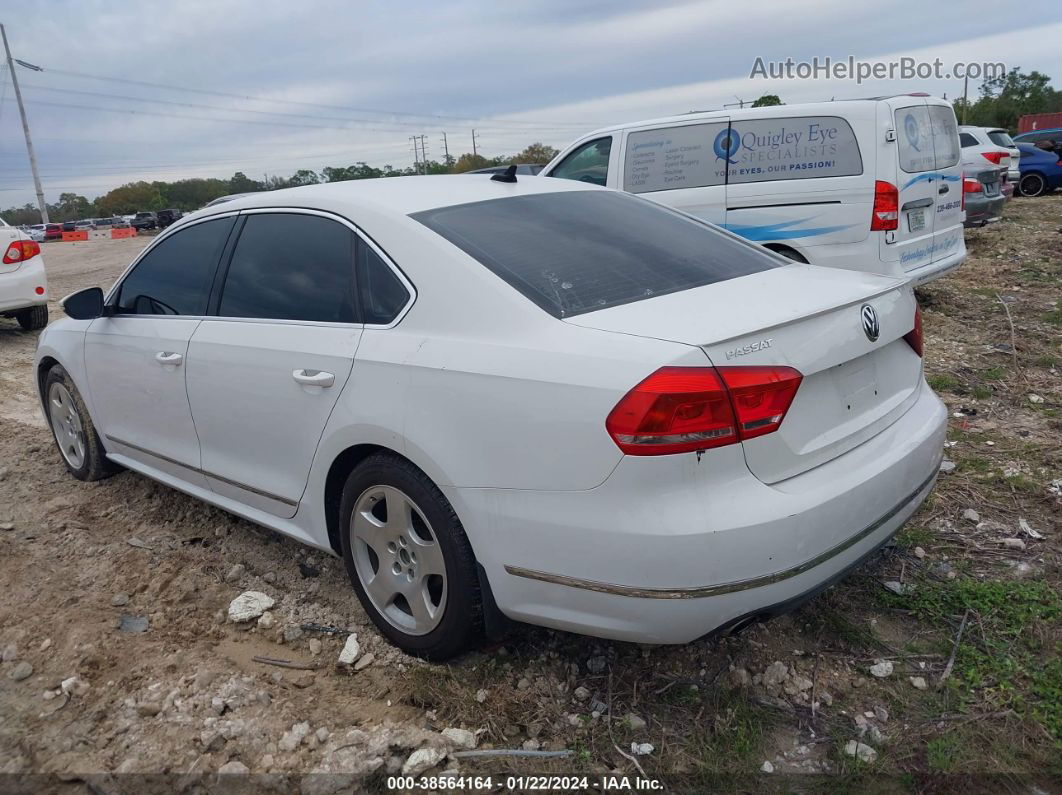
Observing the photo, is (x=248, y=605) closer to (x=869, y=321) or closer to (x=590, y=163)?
(x=869, y=321)

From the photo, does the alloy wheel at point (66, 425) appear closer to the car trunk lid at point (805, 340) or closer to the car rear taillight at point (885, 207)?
the car trunk lid at point (805, 340)

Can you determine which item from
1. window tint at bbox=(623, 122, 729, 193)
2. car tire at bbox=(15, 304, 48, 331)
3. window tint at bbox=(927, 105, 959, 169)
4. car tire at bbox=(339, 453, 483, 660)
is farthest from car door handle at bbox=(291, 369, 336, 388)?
car tire at bbox=(15, 304, 48, 331)

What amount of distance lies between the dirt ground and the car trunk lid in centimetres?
82

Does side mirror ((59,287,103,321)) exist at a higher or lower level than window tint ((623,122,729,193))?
lower

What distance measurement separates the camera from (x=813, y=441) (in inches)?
97.0

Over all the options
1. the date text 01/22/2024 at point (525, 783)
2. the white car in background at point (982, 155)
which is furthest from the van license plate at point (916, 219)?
the white car in background at point (982, 155)

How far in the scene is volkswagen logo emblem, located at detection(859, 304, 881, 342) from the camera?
8.80 feet

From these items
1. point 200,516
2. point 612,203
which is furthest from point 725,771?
point 200,516

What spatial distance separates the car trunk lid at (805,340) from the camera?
236 centimetres

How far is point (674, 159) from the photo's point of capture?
768 centimetres

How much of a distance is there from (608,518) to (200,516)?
2.87 metres

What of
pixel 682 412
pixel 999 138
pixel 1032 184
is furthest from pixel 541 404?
pixel 1032 184

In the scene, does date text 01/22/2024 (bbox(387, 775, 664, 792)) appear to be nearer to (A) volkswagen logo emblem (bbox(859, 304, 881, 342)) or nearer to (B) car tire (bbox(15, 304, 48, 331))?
(A) volkswagen logo emblem (bbox(859, 304, 881, 342))

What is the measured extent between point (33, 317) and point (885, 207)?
361 inches
